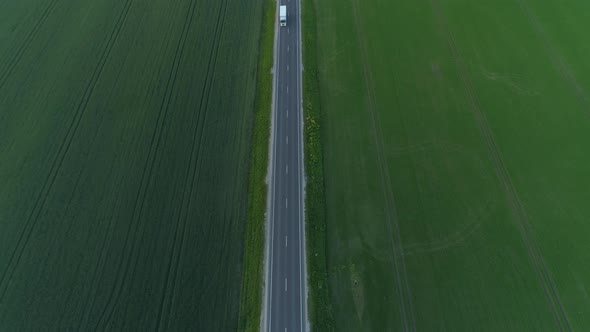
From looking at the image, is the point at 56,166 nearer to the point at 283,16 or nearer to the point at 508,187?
the point at 283,16

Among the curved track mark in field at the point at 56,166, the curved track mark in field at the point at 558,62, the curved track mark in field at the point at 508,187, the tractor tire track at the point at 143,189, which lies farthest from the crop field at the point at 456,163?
the curved track mark in field at the point at 56,166

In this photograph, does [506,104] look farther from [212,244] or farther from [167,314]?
[167,314]

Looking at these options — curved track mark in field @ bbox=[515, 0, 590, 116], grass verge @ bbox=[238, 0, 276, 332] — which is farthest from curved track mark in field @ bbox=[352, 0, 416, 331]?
curved track mark in field @ bbox=[515, 0, 590, 116]

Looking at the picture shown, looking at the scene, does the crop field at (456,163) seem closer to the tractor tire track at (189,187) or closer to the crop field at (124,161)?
the crop field at (124,161)

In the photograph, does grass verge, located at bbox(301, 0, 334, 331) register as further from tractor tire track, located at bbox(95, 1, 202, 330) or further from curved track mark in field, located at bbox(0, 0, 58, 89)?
curved track mark in field, located at bbox(0, 0, 58, 89)

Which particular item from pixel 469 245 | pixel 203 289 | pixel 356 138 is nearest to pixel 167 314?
pixel 203 289

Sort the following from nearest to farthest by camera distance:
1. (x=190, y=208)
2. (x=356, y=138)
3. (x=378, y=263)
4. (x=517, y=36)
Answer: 1. (x=378, y=263)
2. (x=190, y=208)
3. (x=356, y=138)
4. (x=517, y=36)

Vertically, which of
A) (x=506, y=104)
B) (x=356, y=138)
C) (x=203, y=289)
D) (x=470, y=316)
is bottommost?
(x=470, y=316)
